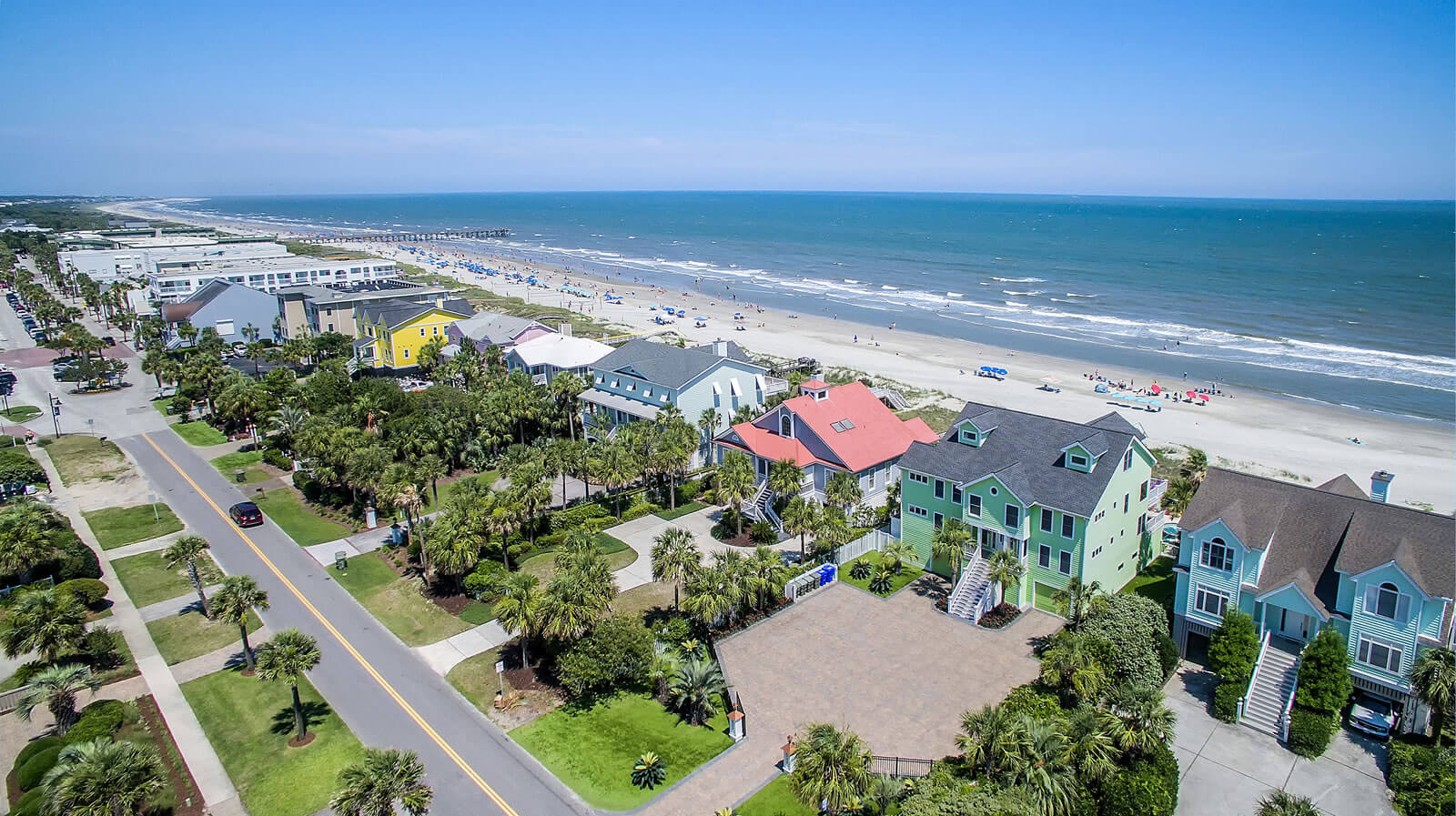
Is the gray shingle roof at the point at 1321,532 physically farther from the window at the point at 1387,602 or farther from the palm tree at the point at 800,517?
the palm tree at the point at 800,517

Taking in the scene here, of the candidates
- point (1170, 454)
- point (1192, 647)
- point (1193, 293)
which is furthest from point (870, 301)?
point (1192, 647)

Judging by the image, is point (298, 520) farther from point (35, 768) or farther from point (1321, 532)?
point (1321, 532)

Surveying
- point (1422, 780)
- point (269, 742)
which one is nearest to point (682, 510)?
point (269, 742)

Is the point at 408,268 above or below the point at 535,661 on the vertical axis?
above

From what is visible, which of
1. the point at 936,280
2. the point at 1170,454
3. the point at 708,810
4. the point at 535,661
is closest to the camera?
the point at 708,810

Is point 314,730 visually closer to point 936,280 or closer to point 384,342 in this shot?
point 384,342
